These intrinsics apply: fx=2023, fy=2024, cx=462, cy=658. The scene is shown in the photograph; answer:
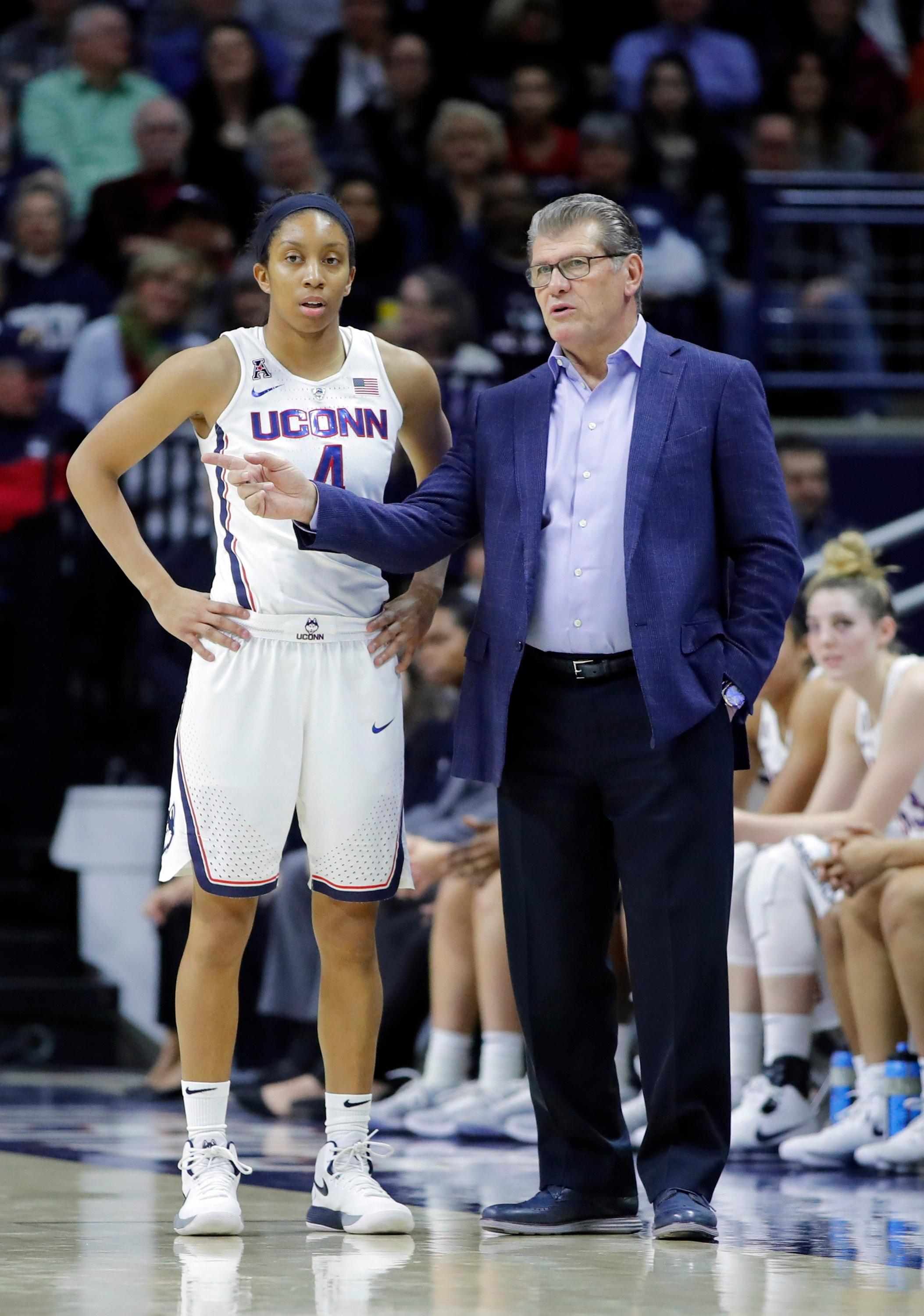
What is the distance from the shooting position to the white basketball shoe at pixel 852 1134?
4785 millimetres

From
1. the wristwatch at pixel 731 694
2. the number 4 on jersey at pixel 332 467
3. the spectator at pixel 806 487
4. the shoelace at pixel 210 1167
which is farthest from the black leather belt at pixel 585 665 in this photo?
the spectator at pixel 806 487

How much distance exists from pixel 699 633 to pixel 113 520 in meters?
1.10

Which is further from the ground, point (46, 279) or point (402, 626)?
point (46, 279)

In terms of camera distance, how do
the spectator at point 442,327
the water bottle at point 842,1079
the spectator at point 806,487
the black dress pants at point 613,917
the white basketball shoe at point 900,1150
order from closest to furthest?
the black dress pants at point 613,917
the white basketball shoe at point 900,1150
the water bottle at point 842,1079
the spectator at point 806,487
the spectator at point 442,327

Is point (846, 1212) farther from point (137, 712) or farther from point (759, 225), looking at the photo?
point (759, 225)

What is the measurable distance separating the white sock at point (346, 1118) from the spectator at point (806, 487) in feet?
12.8

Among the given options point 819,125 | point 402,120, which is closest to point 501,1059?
point 402,120

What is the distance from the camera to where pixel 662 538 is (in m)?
3.58

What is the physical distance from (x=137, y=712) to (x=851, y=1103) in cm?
369

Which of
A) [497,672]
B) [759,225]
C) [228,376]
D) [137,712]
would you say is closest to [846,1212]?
[497,672]

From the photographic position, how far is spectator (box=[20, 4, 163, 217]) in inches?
363

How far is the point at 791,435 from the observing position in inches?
289

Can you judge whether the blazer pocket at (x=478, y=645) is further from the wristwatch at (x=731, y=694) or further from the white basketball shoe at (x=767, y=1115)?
the white basketball shoe at (x=767, y=1115)

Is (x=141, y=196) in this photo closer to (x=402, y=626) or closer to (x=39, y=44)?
(x=39, y=44)
